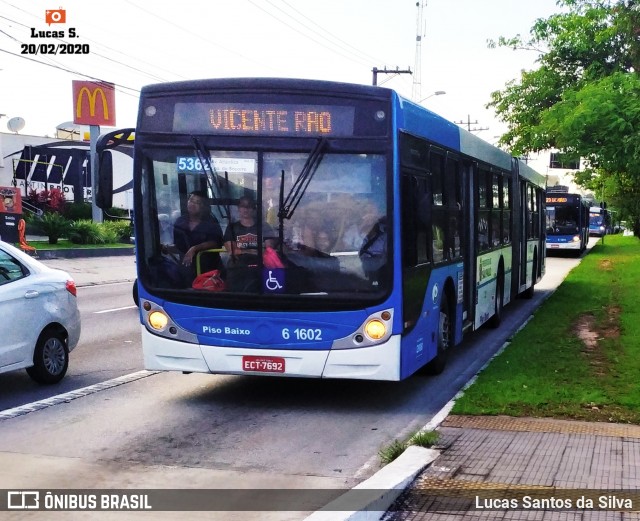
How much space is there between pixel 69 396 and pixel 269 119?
348 cm

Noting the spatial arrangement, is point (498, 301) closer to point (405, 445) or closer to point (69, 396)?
point (69, 396)

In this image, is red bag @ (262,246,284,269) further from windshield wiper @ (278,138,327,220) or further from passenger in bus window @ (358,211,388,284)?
passenger in bus window @ (358,211,388,284)

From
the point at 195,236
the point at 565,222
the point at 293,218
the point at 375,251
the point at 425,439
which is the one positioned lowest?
the point at 425,439

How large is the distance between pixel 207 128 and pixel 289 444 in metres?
3.12

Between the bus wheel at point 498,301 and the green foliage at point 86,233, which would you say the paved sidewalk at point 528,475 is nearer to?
the bus wheel at point 498,301

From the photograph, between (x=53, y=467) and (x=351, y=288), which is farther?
(x=351, y=288)

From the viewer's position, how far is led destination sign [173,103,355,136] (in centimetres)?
855

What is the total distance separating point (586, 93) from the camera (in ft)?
44.5

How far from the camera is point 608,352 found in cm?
1219

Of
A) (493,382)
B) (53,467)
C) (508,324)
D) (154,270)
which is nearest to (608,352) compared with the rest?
(493,382)

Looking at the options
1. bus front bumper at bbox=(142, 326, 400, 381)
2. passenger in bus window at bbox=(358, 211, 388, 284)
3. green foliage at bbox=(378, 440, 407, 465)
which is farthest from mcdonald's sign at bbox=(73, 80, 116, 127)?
green foliage at bbox=(378, 440, 407, 465)

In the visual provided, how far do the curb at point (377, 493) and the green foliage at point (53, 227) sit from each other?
106 feet

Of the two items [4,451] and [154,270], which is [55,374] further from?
[4,451]

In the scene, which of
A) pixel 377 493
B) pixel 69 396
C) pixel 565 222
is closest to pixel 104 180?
pixel 69 396
